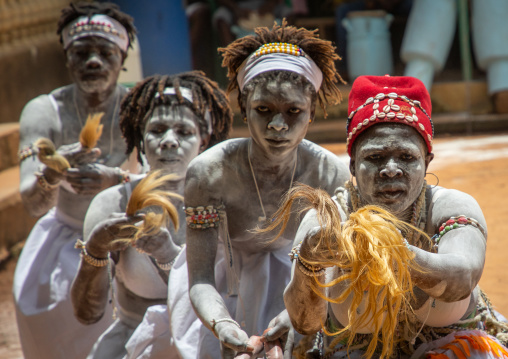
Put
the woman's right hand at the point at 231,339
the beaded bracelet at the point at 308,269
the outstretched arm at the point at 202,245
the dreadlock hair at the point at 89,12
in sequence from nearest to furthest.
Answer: the beaded bracelet at the point at 308,269
the woman's right hand at the point at 231,339
the outstretched arm at the point at 202,245
the dreadlock hair at the point at 89,12

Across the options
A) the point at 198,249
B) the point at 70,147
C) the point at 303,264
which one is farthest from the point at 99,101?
the point at 303,264

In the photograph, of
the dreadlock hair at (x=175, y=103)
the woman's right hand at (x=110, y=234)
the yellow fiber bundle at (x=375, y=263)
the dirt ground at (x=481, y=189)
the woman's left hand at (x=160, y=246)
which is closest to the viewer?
the yellow fiber bundle at (x=375, y=263)

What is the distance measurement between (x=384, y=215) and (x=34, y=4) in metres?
9.98

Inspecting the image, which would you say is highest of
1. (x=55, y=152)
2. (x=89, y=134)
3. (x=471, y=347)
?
(x=89, y=134)

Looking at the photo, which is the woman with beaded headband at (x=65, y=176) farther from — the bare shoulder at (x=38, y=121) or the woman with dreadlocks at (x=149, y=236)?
the woman with dreadlocks at (x=149, y=236)

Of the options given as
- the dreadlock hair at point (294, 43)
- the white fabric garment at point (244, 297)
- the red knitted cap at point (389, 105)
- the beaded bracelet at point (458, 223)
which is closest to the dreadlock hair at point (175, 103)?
the dreadlock hair at point (294, 43)

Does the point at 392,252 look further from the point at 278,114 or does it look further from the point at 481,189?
the point at 481,189

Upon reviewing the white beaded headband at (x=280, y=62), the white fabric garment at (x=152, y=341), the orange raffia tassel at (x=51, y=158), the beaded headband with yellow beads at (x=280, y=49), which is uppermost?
the beaded headband with yellow beads at (x=280, y=49)

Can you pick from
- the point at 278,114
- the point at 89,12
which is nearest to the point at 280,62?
the point at 278,114

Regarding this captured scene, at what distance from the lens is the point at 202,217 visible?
10.3ft

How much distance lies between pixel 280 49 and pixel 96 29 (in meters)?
1.98

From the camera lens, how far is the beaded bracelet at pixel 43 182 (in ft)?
14.5

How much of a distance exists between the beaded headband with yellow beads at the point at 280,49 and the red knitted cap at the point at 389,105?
1.49ft

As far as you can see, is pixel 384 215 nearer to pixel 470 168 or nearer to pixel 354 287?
pixel 354 287
